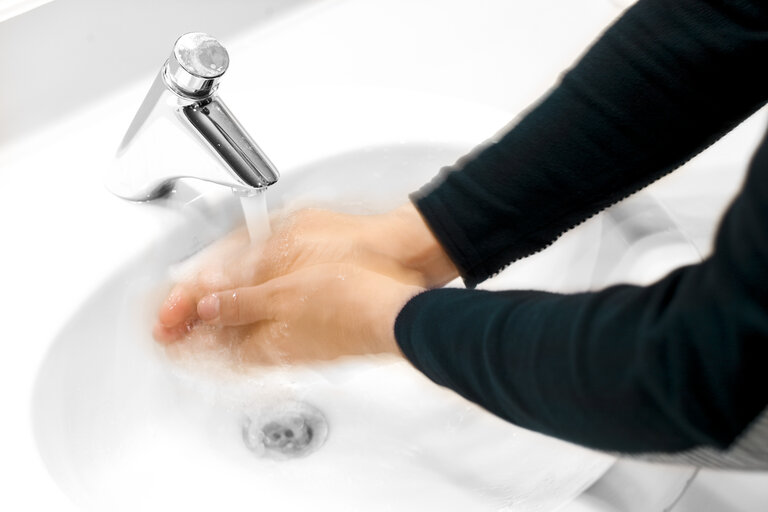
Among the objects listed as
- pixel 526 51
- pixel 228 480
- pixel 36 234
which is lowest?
pixel 228 480

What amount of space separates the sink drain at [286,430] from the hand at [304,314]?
4 cm

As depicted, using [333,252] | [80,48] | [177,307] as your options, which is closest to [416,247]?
[333,252]

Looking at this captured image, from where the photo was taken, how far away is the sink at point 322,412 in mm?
437

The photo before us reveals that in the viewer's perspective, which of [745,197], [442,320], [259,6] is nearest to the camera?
[745,197]

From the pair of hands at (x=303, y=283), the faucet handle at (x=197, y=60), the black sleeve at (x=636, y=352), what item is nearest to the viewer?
the black sleeve at (x=636, y=352)

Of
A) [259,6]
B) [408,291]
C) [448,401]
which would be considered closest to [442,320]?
[408,291]

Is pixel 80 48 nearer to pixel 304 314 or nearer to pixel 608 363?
pixel 304 314

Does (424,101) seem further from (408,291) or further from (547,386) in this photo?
(547,386)

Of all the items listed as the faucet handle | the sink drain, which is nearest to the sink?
the sink drain

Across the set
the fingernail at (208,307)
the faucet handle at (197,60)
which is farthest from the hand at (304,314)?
the faucet handle at (197,60)

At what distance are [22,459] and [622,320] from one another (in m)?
0.29

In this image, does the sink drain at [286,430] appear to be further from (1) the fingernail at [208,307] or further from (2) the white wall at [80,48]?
(2) the white wall at [80,48]

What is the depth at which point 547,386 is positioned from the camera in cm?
31

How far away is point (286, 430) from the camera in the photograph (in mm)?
532
